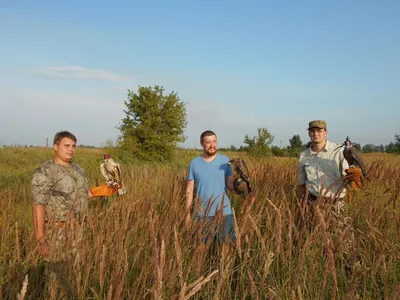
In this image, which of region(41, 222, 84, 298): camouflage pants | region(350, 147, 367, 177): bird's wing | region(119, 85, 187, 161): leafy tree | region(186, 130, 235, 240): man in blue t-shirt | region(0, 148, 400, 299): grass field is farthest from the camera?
region(119, 85, 187, 161): leafy tree

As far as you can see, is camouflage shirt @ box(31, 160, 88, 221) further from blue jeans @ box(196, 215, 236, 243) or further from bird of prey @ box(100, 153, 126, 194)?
blue jeans @ box(196, 215, 236, 243)

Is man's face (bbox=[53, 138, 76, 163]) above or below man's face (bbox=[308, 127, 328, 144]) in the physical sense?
below

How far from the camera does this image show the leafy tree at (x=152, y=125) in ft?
54.3

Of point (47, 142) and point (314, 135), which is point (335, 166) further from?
point (47, 142)

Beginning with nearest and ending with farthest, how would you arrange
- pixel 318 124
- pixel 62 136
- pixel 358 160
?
pixel 62 136 → pixel 358 160 → pixel 318 124

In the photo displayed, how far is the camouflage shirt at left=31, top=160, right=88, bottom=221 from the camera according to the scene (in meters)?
2.94

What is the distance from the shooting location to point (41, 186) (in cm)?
295

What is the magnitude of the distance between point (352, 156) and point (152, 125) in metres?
14.1

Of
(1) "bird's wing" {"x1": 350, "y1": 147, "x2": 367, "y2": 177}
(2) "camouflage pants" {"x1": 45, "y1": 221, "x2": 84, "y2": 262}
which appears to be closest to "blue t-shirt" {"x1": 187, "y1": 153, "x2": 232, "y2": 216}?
(1) "bird's wing" {"x1": 350, "y1": 147, "x2": 367, "y2": 177}

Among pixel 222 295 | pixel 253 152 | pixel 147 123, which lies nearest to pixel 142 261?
pixel 222 295

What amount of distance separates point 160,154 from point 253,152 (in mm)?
5125

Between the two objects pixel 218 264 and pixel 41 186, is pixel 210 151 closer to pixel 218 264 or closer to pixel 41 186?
pixel 41 186

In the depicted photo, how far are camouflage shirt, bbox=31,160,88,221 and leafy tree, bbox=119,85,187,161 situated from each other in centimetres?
1319

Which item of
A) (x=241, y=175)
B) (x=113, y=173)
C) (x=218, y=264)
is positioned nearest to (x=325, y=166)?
(x=241, y=175)
